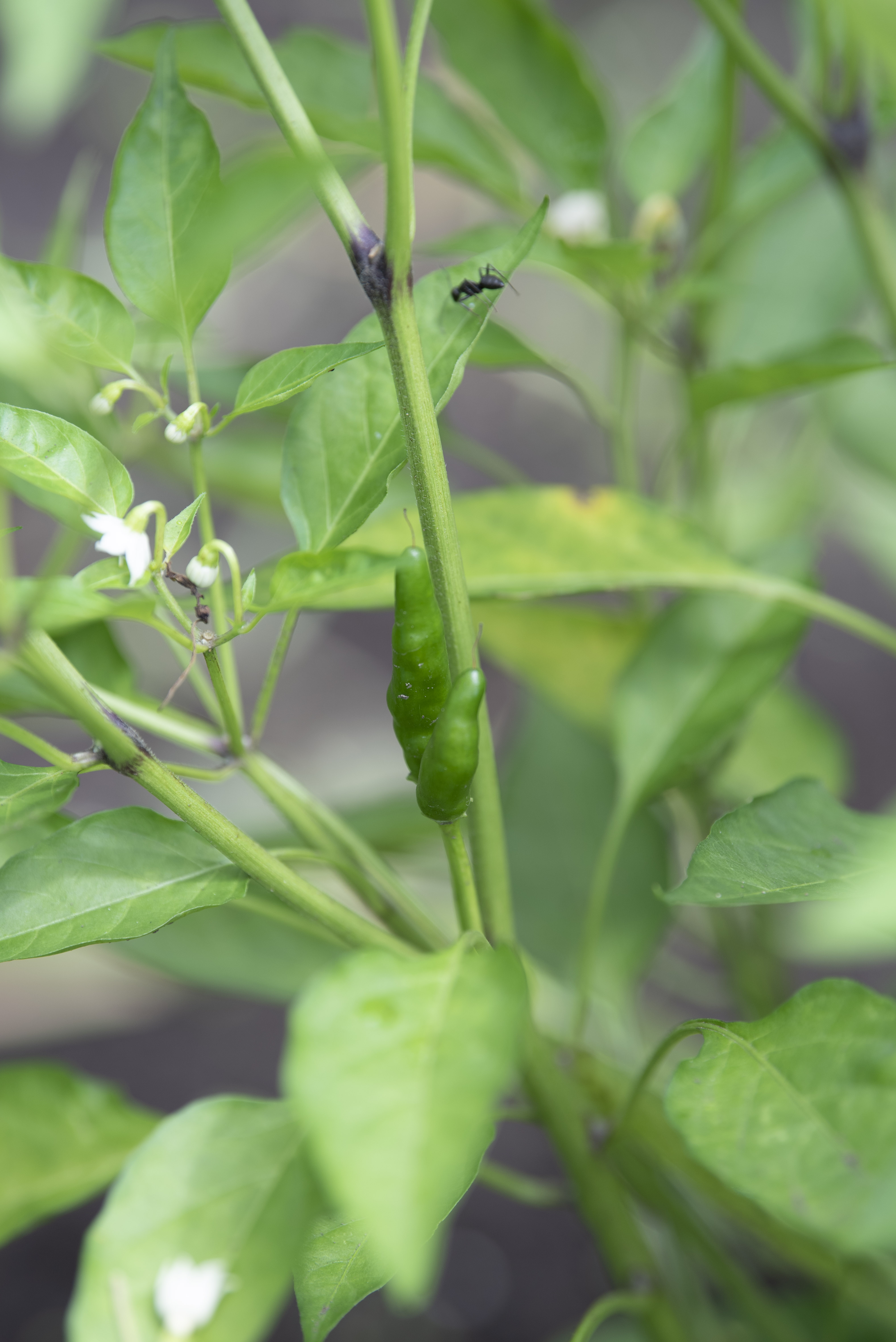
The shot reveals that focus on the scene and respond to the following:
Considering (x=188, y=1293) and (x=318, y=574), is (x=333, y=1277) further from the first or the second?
(x=318, y=574)

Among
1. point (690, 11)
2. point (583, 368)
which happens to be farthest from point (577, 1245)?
point (690, 11)

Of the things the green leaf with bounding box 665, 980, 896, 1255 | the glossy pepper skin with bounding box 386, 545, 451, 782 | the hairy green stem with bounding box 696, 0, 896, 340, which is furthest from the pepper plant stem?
the hairy green stem with bounding box 696, 0, 896, 340

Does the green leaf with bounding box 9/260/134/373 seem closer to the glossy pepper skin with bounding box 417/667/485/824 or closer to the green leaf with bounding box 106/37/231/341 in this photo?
the green leaf with bounding box 106/37/231/341

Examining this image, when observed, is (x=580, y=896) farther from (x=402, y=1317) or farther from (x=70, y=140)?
(x=70, y=140)

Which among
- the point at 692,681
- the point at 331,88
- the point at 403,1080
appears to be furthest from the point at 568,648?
the point at 403,1080

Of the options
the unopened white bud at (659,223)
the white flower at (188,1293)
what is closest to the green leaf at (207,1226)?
the white flower at (188,1293)

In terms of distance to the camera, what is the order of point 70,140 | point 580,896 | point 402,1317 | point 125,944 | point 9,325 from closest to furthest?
point 9,325 < point 125,944 < point 580,896 < point 402,1317 < point 70,140

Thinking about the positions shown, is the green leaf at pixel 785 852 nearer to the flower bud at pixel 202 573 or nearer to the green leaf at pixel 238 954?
the flower bud at pixel 202 573
